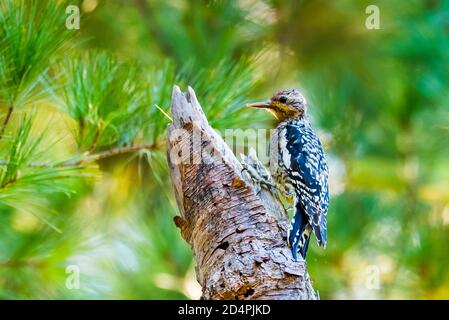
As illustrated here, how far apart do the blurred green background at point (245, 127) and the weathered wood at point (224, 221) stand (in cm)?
37

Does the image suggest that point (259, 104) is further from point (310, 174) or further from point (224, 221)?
point (224, 221)

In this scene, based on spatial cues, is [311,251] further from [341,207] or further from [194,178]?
[194,178]

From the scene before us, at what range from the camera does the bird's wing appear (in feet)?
9.12

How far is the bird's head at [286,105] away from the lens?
3.44 meters

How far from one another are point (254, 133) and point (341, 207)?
1.34 m

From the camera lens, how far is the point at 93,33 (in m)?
4.40

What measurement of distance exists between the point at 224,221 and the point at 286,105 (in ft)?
3.82

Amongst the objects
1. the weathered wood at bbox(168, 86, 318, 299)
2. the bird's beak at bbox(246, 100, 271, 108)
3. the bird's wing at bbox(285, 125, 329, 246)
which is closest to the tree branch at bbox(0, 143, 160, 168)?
the weathered wood at bbox(168, 86, 318, 299)

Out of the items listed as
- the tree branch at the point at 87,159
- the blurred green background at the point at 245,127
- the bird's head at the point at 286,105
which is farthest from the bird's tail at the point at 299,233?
the bird's head at the point at 286,105

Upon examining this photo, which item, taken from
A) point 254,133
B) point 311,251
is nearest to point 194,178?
point 254,133

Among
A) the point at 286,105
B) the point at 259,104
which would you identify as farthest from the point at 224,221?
the point at 286,105

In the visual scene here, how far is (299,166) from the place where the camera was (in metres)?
3.08

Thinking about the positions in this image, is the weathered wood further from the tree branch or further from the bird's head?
the bird's head

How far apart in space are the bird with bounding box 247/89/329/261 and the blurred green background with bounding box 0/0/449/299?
13 cm
